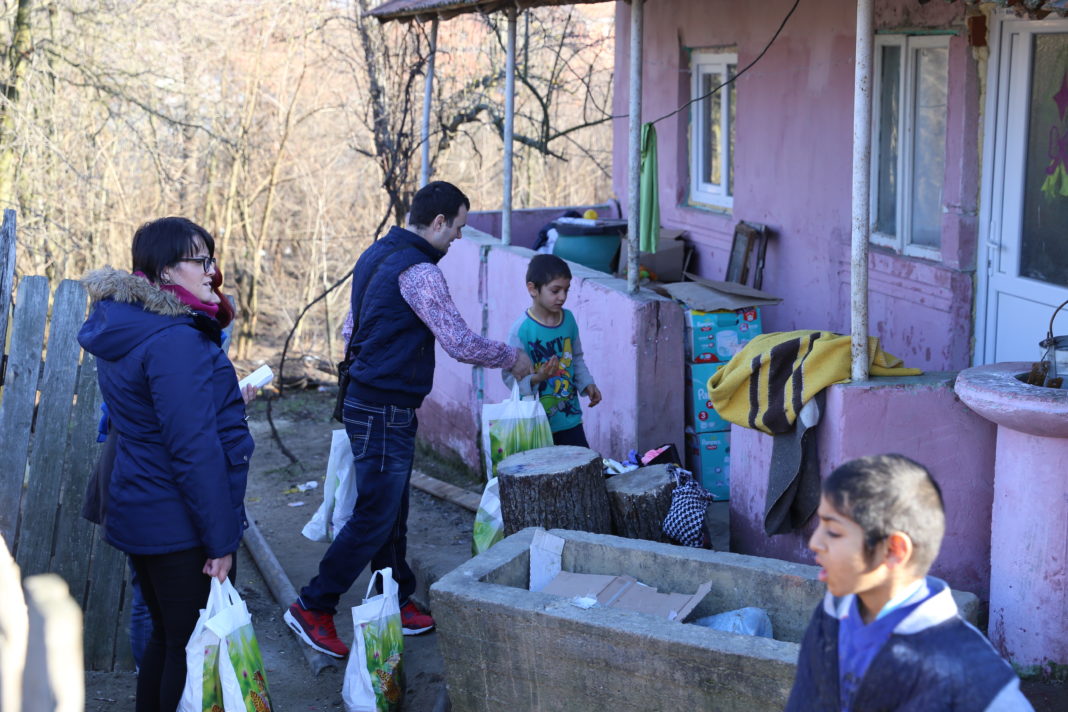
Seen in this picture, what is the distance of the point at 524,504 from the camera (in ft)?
16.7

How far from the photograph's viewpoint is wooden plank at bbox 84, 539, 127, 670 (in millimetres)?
5102

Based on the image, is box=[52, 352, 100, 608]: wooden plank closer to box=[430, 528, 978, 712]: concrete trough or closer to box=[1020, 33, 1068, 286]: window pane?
box=[430, 528, 978, 712]: concrete trough

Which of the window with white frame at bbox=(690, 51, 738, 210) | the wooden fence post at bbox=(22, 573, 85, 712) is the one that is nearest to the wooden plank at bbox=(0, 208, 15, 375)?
the wooden fence post at bbox=(22, 573, 85, 712)

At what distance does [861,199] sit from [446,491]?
407cm

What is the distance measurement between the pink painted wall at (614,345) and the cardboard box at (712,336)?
0.09 metres

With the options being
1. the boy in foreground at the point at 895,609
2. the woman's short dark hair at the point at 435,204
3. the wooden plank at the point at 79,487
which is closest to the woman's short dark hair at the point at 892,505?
the boy in foreground at the point at 895,609

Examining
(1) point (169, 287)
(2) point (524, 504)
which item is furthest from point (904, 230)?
(1) point (169, 287)

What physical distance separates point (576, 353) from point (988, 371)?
2.03 m

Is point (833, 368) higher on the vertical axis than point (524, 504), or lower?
higher

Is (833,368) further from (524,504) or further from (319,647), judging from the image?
(319,647)

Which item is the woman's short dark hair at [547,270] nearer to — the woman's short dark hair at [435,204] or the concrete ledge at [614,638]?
the woman's short dark hair at [435,204]

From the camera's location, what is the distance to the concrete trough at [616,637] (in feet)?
11.8

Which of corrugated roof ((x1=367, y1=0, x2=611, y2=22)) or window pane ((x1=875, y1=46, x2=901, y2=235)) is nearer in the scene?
window pane ((x1=875, y1=46, x2=901, y2=235))

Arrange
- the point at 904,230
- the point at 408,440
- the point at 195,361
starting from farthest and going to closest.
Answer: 1. the point at 904,230
2. the point at 408,440
3. the point at 195,361
